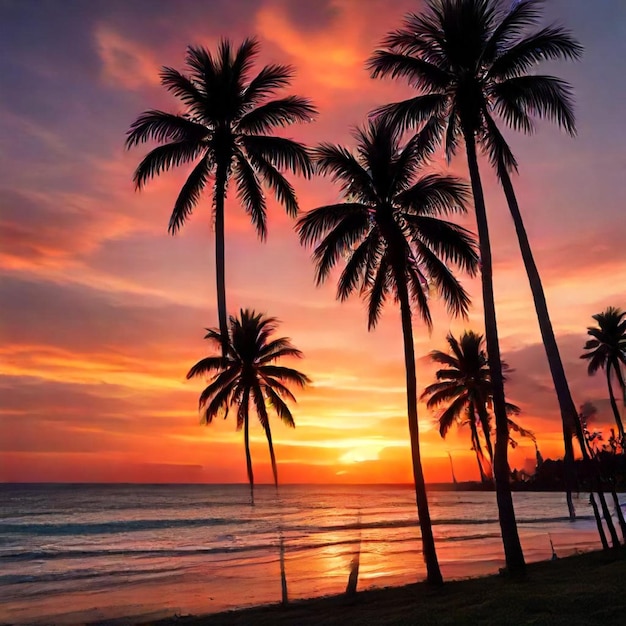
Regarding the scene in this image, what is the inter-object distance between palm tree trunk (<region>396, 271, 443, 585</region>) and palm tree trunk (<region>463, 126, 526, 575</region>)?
69.5 inches

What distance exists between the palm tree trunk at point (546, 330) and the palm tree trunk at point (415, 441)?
3.77 metres

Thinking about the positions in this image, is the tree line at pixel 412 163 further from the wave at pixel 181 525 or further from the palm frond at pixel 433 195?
the wave at pixel 181 525

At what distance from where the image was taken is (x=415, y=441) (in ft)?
50.3

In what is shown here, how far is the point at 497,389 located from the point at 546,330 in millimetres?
3033

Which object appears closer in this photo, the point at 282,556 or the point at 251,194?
the point at 251,194

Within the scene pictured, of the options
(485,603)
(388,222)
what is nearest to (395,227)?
(388,222)

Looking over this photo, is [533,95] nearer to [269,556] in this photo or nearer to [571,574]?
[571,574]

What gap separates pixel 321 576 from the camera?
770 inches

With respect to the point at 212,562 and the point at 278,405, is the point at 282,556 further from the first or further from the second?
the point at 278,405

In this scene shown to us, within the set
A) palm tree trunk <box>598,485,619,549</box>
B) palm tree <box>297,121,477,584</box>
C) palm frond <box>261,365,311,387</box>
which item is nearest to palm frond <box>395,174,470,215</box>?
palm tree <box>297,121,477,584</box>

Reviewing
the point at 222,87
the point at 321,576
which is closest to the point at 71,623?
the point at 321,576

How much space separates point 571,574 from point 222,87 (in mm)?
15629

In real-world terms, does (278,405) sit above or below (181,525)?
above

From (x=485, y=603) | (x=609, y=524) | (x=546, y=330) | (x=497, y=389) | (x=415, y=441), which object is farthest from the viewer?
(x=609, y=524)
